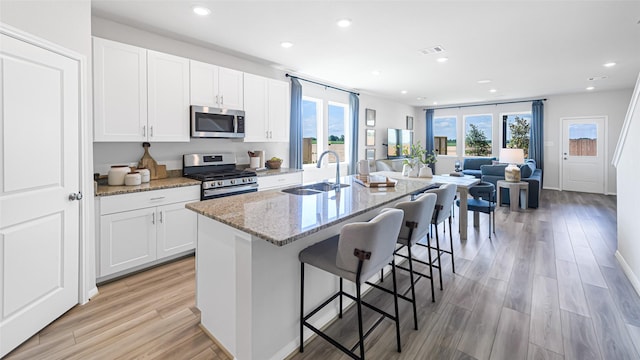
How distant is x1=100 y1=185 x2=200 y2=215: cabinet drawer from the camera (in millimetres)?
2713

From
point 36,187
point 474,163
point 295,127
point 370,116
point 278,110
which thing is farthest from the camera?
point 474,163

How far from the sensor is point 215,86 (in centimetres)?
374

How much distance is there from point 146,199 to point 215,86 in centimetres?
162

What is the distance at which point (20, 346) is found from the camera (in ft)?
6.39

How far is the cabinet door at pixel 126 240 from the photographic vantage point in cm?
271

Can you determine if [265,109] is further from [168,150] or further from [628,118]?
[628,118]

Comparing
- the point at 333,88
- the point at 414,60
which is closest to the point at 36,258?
the point at 414,60

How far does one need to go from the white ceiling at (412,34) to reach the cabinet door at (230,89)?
369 mm

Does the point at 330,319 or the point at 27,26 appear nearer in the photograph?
the point at 27,26

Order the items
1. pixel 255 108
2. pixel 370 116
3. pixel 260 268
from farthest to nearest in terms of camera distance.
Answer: pixel 370 116 → pixel 255 108 → pixel 260 268

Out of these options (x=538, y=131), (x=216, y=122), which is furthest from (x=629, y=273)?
(x=538, y=131)

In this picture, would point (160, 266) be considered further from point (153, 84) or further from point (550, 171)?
point (550, 171)

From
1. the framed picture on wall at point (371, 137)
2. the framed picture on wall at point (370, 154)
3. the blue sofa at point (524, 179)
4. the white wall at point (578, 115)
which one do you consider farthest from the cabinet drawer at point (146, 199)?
the white wall at point (578, 115)

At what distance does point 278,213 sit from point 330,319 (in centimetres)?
95
